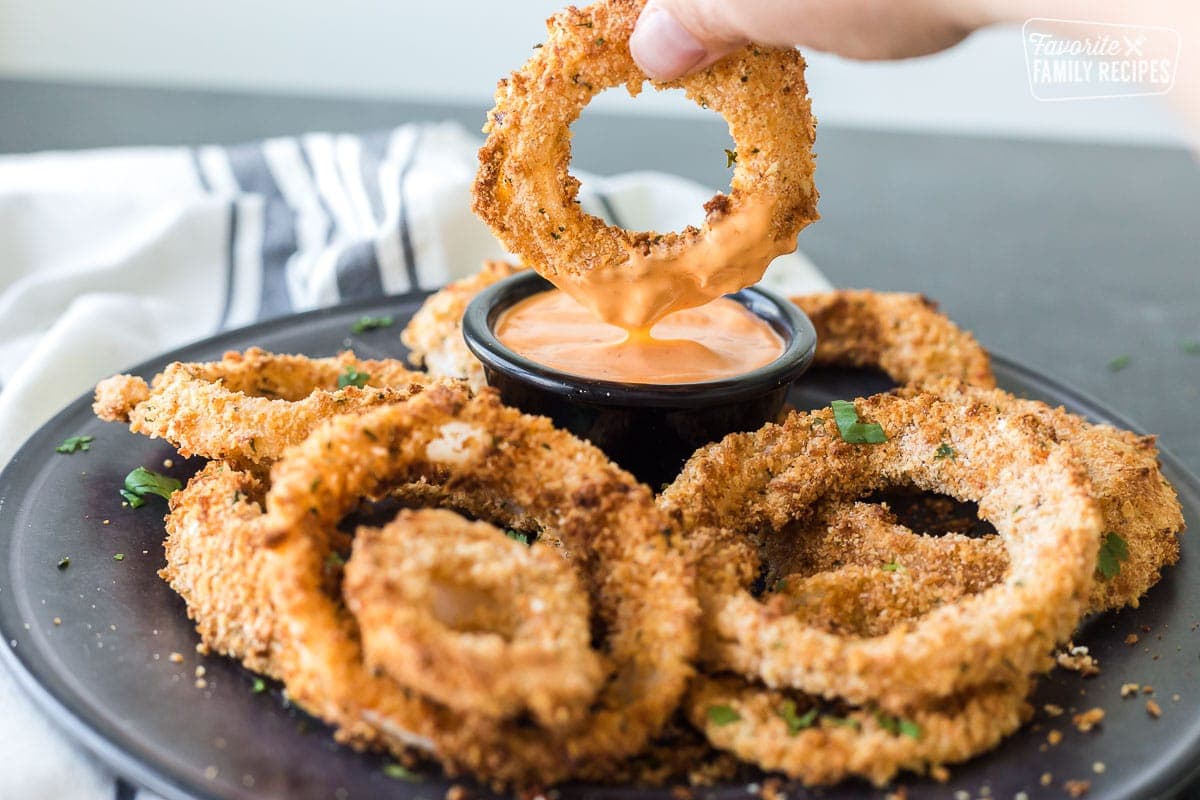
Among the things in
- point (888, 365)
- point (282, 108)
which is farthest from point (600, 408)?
point (282, 108)

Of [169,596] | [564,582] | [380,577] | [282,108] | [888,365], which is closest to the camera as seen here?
[380,577]

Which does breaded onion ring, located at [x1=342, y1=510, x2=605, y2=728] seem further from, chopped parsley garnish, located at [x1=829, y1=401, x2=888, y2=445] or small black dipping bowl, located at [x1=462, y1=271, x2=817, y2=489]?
chopped parsley garnish, located at [x1=829, y1=401, x2=888, y2=445]

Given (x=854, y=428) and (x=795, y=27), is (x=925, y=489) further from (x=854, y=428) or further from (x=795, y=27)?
(x=795, y=27)

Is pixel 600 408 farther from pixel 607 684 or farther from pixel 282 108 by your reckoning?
pixel 282 108

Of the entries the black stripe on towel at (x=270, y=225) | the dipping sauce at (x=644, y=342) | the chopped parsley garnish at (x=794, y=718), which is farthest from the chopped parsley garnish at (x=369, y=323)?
the chopped parsley garnish at (x=794, y=718)

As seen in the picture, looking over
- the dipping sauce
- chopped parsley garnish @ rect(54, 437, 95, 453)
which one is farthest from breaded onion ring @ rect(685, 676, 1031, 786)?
chopped parsley garnish @ rect(54, 437, 95, 453)

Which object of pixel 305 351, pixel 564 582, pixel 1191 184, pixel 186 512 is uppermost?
pixel 564 582

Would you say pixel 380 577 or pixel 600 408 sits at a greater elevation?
pixel 380 577
